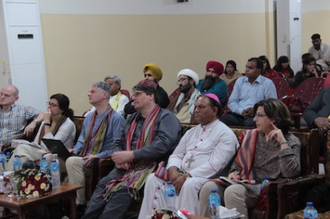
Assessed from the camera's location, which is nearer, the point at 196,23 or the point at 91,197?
the point at 91,197

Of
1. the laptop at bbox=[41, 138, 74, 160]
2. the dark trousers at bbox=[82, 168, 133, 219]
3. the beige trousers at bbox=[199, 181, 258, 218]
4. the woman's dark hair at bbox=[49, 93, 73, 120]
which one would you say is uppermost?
the woman's dark hair at bbox=[49, 93, 73, 120]

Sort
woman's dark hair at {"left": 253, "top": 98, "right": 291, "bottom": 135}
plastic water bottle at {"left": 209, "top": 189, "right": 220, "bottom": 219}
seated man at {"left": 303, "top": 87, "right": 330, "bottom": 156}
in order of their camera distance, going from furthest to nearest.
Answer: seated man at {"left": 303, "top": 87, "right": 330, "bottom": 156} → woman's dark hair at {"left": 253, "top": 98, "right": 291, "bottom": 135} → plastic water bottle at {"left": 209, "top": 189, "right": 220, "bottom": 219}

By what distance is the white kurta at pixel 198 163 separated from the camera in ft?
11.0

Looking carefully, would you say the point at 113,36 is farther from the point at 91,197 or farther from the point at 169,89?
the point at 91,197

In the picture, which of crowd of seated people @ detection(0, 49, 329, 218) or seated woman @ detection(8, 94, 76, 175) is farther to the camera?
seated woman @ detection(8, 94, 76, 175)

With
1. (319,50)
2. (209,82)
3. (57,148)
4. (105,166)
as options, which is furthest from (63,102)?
(319,50)

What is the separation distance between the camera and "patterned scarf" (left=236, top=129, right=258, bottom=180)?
333 centimetres

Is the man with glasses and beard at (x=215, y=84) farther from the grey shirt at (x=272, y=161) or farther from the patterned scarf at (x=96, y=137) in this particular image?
the grey shirt at (x=272, y=161)

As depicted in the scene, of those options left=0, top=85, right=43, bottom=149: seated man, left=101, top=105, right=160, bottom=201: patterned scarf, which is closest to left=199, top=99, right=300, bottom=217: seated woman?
left=101, top=105, right=160, bottom=201: patterned scarf

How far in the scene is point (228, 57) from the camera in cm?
909

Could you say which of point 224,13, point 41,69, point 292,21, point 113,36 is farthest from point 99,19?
point 292,21

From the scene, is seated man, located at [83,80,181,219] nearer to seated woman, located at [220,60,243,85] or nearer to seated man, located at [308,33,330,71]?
seated woman, located at [220,60,243,85]

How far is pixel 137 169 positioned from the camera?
12.7ft

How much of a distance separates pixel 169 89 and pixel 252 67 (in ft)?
10.9
